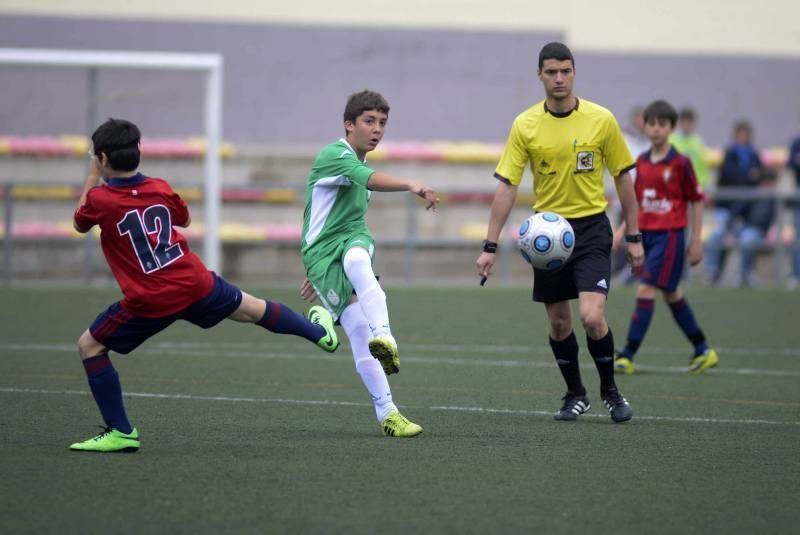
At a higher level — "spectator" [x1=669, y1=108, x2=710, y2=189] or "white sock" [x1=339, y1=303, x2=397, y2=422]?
"spectator" [x1=669, y1=108, x2=710, y2=189]

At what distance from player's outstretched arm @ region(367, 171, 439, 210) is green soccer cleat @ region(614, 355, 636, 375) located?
399 centimetres

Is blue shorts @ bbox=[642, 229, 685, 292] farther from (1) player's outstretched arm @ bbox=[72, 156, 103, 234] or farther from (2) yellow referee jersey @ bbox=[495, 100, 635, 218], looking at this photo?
(1) player's outstretched arm @ bbox=[72, 156, 103, 234]

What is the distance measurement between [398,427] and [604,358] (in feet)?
4.44

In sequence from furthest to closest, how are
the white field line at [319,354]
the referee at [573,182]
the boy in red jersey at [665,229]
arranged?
the white field line at [319,354], the boy in red jersey at [665,229], the referee at [573,182]

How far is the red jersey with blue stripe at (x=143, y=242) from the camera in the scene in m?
6.45

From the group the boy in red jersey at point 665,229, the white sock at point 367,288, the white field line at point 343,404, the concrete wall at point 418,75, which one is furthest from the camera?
the concrete wall at point 418,75

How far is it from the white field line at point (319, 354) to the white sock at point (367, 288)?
373 centimetres

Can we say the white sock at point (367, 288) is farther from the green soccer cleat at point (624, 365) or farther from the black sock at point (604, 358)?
the green soccer cleat at point (624, 365)

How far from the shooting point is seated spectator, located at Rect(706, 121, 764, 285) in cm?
2030

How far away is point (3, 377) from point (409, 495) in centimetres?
474

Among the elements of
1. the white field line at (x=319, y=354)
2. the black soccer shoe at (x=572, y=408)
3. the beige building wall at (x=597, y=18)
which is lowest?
the white field line at (x=319, y=354)

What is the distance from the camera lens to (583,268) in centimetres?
770

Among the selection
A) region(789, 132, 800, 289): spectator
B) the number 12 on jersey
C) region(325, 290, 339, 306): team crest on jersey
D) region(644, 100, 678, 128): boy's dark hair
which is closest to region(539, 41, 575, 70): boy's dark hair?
region(325, 290, 339, 306): team crest on jersey

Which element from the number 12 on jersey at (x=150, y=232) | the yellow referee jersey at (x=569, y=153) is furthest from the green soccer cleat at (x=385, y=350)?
the yellow referee jersey at (x=569, y=153)
